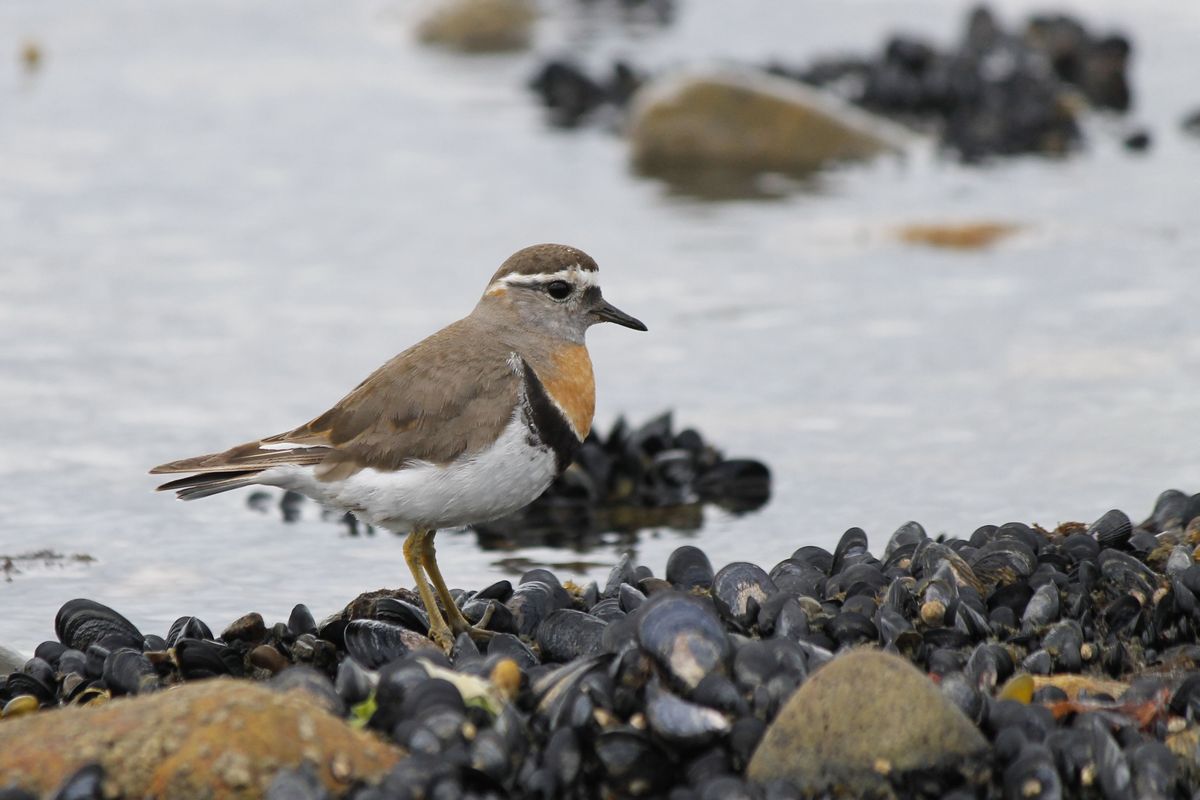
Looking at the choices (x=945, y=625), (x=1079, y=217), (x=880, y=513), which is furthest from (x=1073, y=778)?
(x=1079, y=217)

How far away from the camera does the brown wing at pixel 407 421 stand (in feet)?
20.9

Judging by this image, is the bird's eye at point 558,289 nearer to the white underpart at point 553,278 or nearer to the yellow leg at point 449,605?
the white underpart at point 553,278

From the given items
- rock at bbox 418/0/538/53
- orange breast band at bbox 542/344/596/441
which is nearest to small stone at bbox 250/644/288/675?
orange breast band at bbox 542/344/596/441

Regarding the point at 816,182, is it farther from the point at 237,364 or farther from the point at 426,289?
the point at 237,364

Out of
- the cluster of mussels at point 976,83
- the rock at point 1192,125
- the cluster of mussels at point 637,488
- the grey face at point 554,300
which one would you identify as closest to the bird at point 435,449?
the grey face at point 554,300

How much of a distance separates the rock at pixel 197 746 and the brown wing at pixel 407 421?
5.18ft

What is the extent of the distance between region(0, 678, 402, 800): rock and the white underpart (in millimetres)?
2661

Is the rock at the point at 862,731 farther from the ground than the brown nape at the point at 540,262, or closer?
closer

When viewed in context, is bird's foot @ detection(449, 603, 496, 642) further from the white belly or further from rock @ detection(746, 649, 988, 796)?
rock @ detection(746, 649, 988, 796)

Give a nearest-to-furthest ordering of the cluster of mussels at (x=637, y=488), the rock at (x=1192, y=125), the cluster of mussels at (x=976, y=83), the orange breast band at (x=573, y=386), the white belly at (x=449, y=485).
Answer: the white belly at (x=449, y=485), the orange breast band at (x=573, y=386), the cluster of mussels at (x=637, y=488), the rock at (x=1192, y=125), the cluster of mussels at (x=976, y=83)

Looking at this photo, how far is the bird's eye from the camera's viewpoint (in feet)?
23.5

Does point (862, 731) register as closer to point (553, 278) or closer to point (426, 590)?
point (426, 590)

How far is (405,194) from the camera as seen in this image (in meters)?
15.0

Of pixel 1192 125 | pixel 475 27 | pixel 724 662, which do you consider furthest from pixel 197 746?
pixel 475 27
